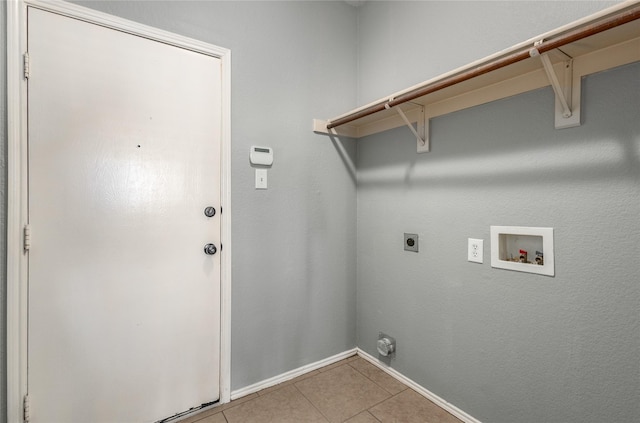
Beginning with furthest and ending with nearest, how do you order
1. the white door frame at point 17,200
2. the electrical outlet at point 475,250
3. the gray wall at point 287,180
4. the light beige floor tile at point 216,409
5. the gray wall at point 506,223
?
the gray wall at point 287,180 → the light beige floor tile at point 216,409 → the electrical outlet at point 475,250 → the white door frame at point 17,200 → the gray wall at point 506,223

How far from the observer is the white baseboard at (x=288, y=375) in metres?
1.75

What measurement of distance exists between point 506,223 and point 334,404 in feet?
4.49

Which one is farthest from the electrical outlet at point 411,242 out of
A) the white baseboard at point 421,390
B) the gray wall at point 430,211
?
the white baseboard at point 421,390

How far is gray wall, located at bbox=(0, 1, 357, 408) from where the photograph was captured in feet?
5.69

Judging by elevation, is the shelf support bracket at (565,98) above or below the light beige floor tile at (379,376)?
above

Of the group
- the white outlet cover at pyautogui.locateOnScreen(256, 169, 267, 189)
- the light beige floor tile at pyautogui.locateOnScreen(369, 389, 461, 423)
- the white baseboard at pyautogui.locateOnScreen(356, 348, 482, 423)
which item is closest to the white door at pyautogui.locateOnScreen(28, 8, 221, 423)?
the white outlet cover at pyautogui.locateOnScreen(256, 169, 267, 189)

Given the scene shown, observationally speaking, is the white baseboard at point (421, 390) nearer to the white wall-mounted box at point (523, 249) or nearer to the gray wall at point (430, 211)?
→ the gray wall at point (430, 211)

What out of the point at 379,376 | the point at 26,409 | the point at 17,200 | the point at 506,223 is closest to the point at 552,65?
the point at 506,223

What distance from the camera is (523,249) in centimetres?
133

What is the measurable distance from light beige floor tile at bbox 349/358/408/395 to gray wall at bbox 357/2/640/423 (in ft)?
0.40

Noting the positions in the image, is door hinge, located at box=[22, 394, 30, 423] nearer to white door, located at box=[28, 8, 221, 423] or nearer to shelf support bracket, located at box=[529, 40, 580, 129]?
white door, located at box=[28, 8, 221, 423]

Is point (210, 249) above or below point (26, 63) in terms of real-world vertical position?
below

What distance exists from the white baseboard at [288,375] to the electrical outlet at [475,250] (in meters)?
1.24

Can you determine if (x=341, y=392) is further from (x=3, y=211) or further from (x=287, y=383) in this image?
(x=3, y=211)
